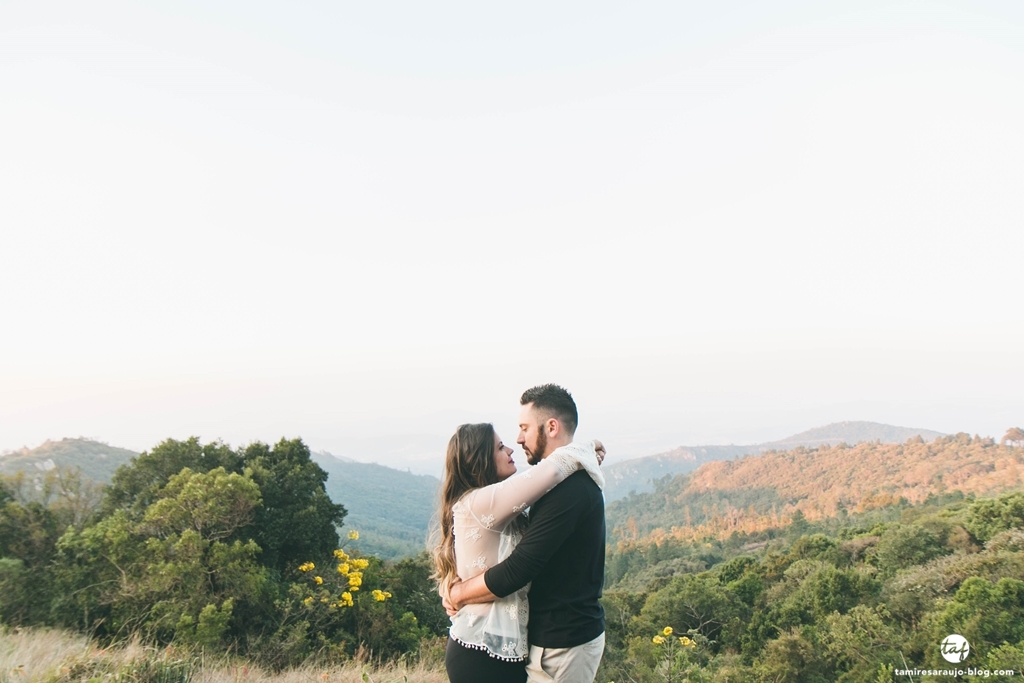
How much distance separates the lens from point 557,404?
2.60 m

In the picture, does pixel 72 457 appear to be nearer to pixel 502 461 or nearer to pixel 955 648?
pixel 955 648

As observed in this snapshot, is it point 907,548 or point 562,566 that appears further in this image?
point 907,548

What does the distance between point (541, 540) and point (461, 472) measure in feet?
1.66

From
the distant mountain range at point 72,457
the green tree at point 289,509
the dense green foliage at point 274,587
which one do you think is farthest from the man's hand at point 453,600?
the distant mountain range at point 72,457

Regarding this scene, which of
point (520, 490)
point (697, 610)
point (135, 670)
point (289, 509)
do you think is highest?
point (520, 490)

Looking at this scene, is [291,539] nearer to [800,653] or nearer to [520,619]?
[800,653]

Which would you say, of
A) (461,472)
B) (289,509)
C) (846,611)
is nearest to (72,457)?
(289,509)

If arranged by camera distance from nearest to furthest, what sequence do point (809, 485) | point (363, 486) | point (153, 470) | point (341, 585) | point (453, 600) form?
1. point (453, 600)
2. point (341, 585)
3. point (153, 470)
4. point (809, 485)
5. point (363, 486)

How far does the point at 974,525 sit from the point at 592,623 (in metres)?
27.8

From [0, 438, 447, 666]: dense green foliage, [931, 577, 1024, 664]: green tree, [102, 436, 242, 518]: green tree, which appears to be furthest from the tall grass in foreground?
[931, 577, 1024, 664]: green tree

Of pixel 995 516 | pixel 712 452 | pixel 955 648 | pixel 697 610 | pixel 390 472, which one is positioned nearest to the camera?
pixel 955 648

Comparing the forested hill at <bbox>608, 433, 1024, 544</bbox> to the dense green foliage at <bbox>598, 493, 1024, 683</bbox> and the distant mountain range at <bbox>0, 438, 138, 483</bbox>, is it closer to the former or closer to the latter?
the dense green foliage at <bbox>598, 493, 1024, 683</bbox>

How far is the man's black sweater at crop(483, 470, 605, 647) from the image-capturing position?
2199mm

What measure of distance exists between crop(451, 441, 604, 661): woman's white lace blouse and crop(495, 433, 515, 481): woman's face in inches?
7.4
